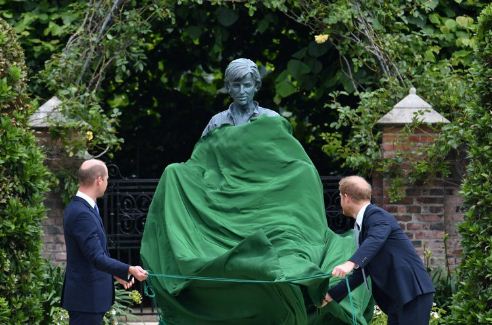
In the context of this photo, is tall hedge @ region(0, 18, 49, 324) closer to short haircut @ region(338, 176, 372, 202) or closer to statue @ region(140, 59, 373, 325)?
statue @ region(140, 59, 373, 325)

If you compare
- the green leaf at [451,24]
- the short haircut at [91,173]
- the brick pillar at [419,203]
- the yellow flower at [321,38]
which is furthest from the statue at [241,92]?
the green leaf at [451,24]

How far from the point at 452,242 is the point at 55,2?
397cm

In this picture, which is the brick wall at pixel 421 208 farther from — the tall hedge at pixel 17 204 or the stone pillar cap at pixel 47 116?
the tall hedge at pixel 17 204

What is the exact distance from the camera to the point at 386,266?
261 inches

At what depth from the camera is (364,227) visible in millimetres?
6629

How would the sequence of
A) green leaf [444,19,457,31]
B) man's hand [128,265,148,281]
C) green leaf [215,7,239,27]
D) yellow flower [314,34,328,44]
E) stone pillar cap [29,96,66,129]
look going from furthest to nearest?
green leaf [215,7,239,27] → green leaf [444,19,457,31] → yellow flower [314,34,328,44] → stone pillar cap [29,96,66,129] → man's hand [128,265,148,281]

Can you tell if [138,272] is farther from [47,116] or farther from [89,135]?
[47,116]

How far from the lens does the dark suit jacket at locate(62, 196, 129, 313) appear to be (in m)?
6.78

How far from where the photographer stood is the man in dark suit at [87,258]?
6.81 meters

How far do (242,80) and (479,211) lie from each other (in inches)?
61.6

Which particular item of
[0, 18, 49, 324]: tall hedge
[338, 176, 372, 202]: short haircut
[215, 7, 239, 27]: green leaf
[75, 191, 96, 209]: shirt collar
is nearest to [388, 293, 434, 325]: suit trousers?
[338, 176, 372, 202]: short haircut

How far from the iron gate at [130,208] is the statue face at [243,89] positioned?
8.95 ft

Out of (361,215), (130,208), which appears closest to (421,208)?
(130,208)

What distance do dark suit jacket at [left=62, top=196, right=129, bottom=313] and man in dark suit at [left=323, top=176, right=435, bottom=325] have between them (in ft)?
3.89
